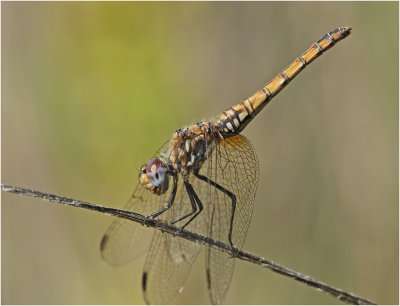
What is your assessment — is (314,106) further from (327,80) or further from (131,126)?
(131,126)

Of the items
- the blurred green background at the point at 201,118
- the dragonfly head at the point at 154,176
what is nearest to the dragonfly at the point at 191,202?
the dragonfly head at the point at 154,176

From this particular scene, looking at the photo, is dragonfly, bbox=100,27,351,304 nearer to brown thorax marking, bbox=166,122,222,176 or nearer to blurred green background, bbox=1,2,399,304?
brown thorax marking, bbox=166,122,222,176

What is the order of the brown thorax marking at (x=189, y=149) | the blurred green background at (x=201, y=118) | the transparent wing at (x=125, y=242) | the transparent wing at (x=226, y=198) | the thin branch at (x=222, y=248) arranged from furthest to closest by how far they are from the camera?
1. the blurred green background at (x=201, y=118)
2. the transparent wing at (x=125, y=242)
3. the brown thorax marking at (x=189, y=149)
4. the transparent wing at (x=226, y=198)
5. the thin branch at (x=222, y=248)

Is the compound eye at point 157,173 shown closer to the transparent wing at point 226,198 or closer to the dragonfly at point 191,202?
the dragonfly at point 191,202

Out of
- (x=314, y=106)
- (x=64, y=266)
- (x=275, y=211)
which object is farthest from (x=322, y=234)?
(x=64, y=266)

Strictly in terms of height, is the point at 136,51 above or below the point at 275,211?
above
